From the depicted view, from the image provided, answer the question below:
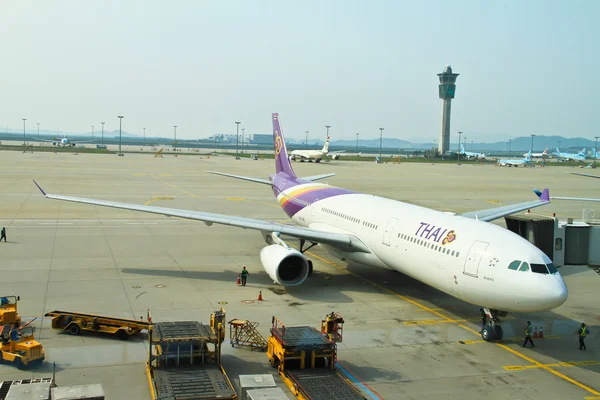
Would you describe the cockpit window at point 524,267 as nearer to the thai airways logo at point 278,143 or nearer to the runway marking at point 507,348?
the runway marking at point 507,348

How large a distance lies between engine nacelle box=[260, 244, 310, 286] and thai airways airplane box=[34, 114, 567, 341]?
42 millimetres

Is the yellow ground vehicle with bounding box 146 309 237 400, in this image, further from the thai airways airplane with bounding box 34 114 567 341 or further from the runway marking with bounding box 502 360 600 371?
the runway marking with bounding box 502 360 600 371

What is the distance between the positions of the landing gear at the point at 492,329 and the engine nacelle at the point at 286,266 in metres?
7.66

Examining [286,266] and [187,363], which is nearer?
[187,363]

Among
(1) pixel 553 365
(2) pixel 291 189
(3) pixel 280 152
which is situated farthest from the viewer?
(3) pixel 280 152

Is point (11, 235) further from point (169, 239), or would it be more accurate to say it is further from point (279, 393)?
point (279, 393)

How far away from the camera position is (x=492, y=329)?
1948 centimetres

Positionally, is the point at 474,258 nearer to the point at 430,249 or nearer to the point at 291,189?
the point at 430,249

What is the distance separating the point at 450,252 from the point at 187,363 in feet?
31.8

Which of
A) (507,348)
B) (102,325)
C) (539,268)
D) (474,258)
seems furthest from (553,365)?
(102,325)

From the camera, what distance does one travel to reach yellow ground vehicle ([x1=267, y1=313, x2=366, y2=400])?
14.8 metres

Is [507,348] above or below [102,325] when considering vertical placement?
below

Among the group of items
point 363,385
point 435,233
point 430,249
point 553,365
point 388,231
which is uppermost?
point 435,233

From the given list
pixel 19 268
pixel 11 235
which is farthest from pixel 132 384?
pixel 11 235
